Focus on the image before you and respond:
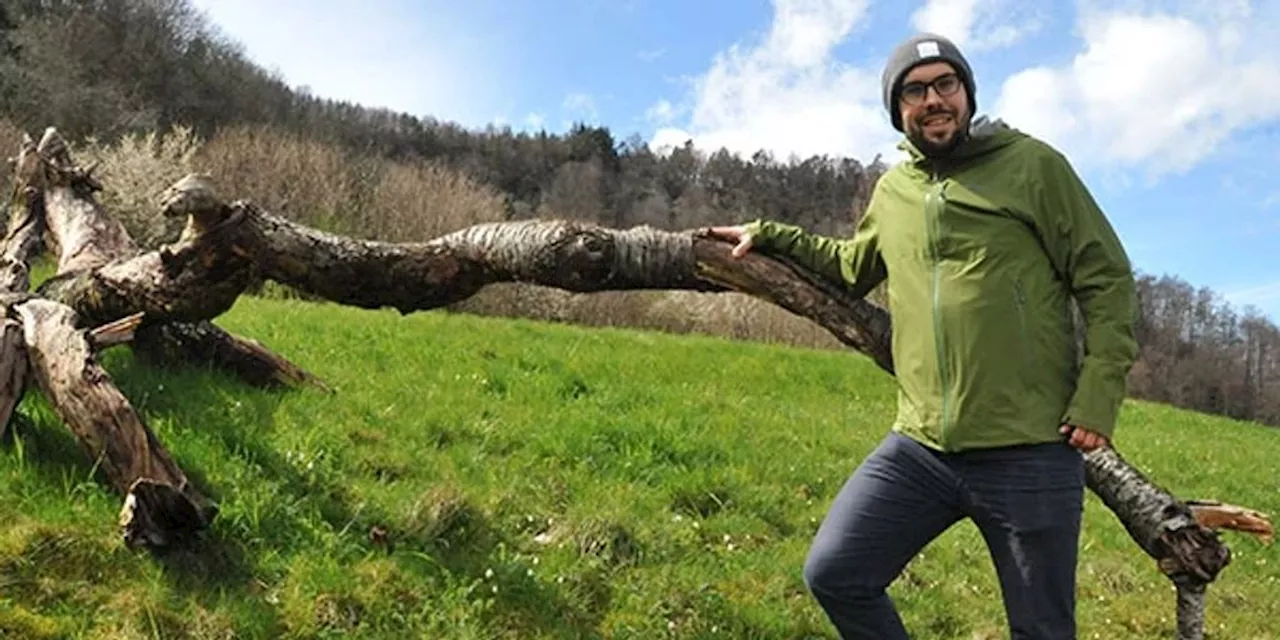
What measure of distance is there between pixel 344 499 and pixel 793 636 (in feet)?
8.99

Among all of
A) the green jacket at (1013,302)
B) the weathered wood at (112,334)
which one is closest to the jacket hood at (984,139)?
the green jacket at (1013,302)

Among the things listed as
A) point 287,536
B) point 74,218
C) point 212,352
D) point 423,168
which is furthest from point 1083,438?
point 423,168

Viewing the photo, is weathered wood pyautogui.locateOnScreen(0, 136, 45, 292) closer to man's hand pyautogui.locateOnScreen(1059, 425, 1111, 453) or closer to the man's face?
the man's face

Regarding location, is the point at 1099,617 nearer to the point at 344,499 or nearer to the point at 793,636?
the point at 793,636

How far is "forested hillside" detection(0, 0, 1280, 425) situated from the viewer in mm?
31562

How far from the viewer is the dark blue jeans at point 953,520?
3438mm

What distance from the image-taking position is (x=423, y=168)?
134 feet

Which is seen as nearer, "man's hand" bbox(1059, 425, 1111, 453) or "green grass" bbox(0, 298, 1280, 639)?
"man's hand" bbox(1059, 425, 1111, 453)

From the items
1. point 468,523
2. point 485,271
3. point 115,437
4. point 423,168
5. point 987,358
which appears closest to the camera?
point 987,358

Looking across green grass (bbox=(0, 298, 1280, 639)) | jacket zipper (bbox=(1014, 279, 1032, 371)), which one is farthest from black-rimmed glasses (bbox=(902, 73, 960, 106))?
green grass (bbox=(0, 298, 1280, 639))

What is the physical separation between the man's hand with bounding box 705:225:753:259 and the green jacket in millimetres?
1150

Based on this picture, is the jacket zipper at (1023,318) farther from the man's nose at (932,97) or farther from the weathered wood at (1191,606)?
the weathered wood at (1191,606)

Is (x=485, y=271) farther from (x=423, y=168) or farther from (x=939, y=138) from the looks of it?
(x=423, y=168)

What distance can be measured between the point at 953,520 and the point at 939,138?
4.82ft
